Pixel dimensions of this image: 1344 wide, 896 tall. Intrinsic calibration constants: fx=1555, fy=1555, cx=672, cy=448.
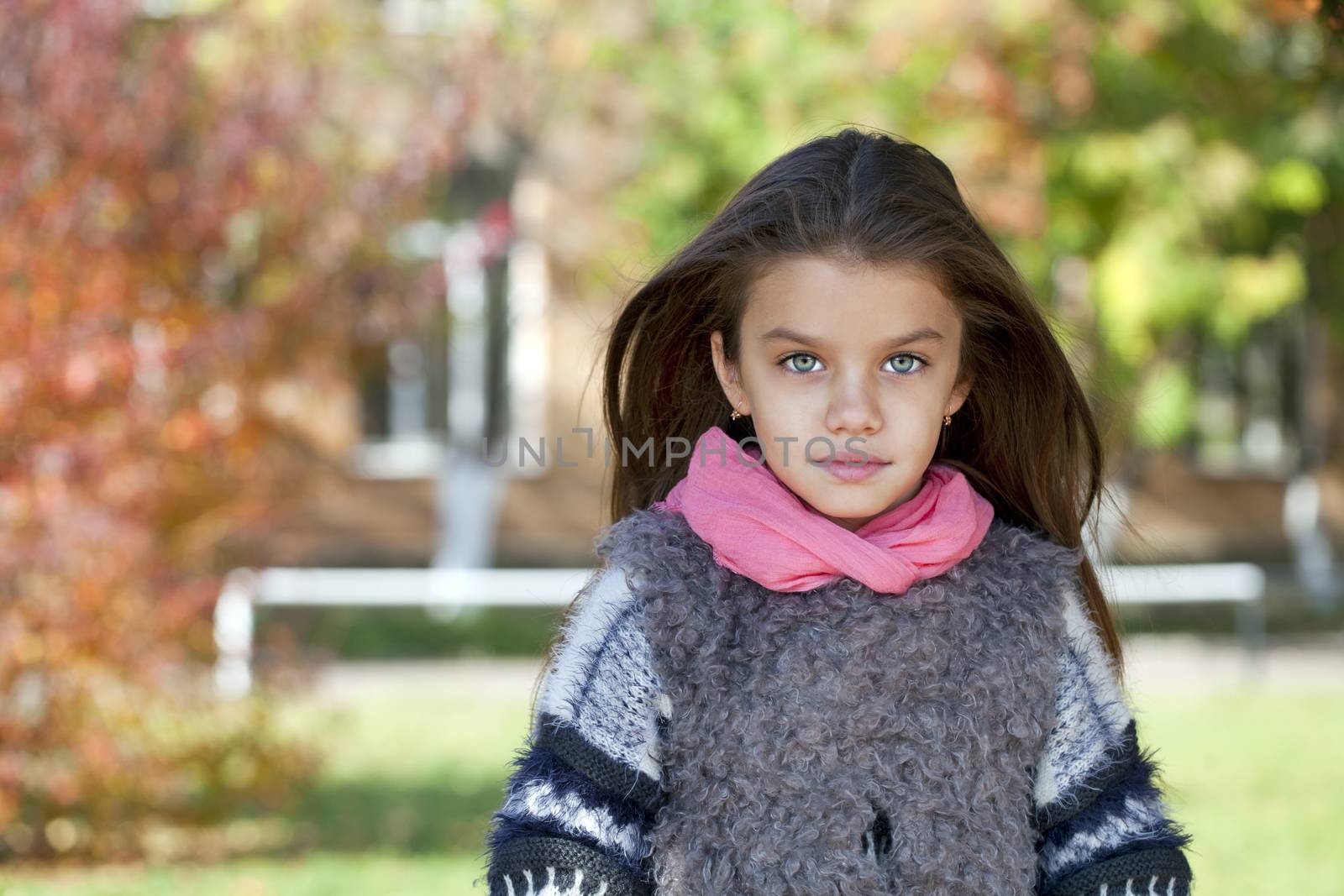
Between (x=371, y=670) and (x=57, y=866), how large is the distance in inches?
206

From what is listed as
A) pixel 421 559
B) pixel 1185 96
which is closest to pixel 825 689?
pixel 1185 96

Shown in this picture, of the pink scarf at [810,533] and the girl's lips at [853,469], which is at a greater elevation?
the girl's lips at [853,469]

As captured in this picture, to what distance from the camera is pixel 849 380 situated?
2.08 meters

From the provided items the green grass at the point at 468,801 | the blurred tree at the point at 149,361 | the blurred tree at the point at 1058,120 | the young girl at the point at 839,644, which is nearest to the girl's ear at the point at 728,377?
the young girl at the point at 839,644

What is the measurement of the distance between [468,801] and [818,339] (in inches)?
201

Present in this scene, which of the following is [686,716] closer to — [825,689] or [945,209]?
[825,689]

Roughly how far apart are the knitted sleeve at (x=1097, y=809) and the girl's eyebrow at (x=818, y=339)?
481 mm

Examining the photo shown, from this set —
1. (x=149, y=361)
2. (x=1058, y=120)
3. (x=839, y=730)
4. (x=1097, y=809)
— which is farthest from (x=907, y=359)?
(x=1058, y=120)

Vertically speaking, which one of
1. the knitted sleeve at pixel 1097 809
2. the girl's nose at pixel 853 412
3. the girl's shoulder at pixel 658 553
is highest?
the girl's nose at pixel 853 412

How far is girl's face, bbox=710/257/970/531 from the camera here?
209 centimetres

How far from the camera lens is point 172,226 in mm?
5547

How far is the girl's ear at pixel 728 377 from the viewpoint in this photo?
2.26 m

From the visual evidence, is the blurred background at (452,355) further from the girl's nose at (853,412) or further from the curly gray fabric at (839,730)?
the girl's nose at (853,412)

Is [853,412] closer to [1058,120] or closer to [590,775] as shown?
[590,775]
